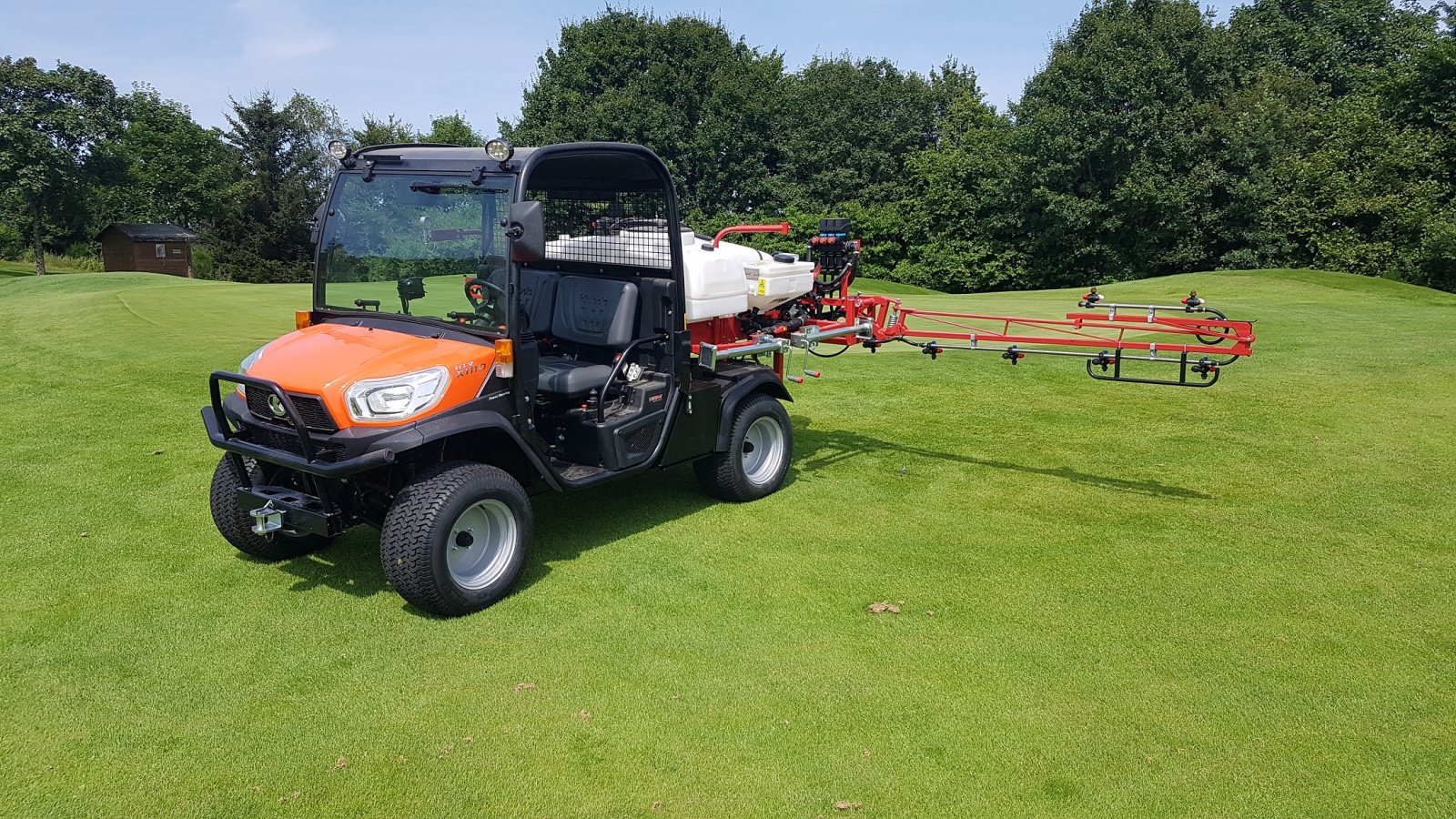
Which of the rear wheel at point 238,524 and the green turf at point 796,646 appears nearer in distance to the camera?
the green turf at point 796,646

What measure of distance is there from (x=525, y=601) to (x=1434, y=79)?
37.5m

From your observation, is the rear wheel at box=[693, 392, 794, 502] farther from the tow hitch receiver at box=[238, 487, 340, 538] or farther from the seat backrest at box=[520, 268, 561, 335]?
the tow hitch receiver at box=[238, 487, 340, 538]

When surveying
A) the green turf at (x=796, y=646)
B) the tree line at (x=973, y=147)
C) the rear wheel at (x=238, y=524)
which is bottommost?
the green turf at (x=796, y=646)

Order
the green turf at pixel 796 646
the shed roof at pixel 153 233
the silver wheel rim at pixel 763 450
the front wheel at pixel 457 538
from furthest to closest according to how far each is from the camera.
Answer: the shed roof at pixel 153 233 < the silver wheel rim at pixel 763 450 < the front wheel at pixel 457 538 < the green turf at pixel 796 646

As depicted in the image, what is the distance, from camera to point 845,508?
275 inches

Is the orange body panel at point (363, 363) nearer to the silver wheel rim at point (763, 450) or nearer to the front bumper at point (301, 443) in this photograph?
the front bumper at point (301, 443)

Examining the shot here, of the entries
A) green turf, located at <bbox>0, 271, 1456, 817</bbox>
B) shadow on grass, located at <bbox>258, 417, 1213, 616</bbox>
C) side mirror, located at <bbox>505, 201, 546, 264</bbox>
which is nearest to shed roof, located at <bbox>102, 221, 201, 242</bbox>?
green turf, located at <bbox>0, 271, 1456, 817</bbox>

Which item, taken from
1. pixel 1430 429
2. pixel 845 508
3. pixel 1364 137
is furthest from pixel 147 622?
pixel 1364 137

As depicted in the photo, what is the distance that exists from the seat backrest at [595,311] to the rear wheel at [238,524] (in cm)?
202

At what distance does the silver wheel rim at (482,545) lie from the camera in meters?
5.21

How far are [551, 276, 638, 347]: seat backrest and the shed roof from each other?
154 feet

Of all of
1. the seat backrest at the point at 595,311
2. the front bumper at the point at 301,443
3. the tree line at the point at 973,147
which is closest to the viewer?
the front bumper at the point at 301,443

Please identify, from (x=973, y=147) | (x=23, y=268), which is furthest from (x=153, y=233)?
(x=973, y=147)

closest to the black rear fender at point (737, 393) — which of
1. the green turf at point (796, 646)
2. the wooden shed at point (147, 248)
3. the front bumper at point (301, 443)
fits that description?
the green turf at point (796, 646)
